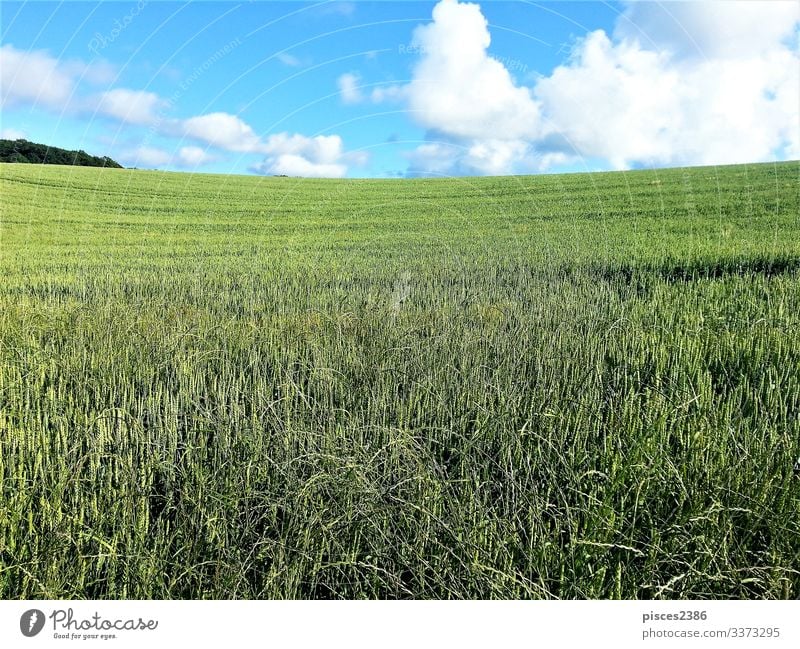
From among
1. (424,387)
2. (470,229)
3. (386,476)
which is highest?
(470,229)

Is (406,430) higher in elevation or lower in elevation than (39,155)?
lower

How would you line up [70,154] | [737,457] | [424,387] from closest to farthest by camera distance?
1. [737,457]
2. [424,387]
3. [70,154]

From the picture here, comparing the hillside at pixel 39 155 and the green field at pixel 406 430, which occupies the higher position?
the hillside at pixel 39 155

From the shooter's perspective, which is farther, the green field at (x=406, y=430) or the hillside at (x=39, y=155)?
the hillside at (x=39, y=155)

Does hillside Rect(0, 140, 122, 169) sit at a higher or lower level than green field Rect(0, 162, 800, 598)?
higher

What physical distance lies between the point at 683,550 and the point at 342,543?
106 cm

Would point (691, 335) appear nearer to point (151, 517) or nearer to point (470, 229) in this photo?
point (151, 517)

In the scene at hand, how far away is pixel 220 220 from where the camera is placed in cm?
1680

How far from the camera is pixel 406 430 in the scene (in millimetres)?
2137

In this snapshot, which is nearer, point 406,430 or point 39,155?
point 406,430

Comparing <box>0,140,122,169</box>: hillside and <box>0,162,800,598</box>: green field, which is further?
<box>0,140,122,169</box>: hillside

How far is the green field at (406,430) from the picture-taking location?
6.07ft

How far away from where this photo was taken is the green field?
6.07ft

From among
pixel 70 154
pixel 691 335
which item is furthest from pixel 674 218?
pixel 70 154
